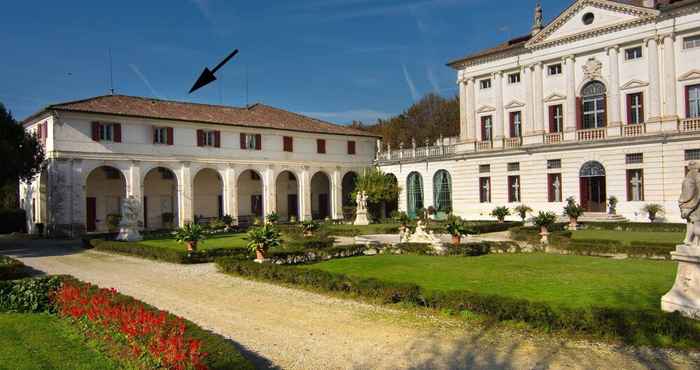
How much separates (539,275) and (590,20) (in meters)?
26.0

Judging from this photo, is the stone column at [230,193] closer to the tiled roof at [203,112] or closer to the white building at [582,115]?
the tiled roof at [203,112]

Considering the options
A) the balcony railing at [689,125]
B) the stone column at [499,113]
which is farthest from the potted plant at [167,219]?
the balcony railing at [689,125]

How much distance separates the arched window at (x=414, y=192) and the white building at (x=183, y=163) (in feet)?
17.5

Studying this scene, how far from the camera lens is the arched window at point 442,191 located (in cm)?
4133

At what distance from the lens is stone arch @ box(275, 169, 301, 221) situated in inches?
1807

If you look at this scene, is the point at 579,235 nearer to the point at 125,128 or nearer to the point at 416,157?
the point at 416,157

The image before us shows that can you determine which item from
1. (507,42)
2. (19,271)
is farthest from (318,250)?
(507,42)

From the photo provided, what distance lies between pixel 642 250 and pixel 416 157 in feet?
88.3

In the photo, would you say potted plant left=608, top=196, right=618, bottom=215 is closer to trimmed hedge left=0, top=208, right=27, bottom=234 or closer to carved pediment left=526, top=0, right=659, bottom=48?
carved pediment left=526, top=0, right=659, bottom=48

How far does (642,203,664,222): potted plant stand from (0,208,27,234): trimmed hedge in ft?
135

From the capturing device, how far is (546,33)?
35.4m

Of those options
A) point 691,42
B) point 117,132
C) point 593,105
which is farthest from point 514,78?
point 117,132

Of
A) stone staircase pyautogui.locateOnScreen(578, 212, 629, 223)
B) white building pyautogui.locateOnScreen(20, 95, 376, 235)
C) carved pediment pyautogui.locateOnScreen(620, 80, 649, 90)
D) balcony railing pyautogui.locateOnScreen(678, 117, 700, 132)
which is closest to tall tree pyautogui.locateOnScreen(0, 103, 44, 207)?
white building pyautogui.locateOnScreen(20, 95, 376, 235)

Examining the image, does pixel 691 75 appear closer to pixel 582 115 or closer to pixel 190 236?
pixel 582 115
